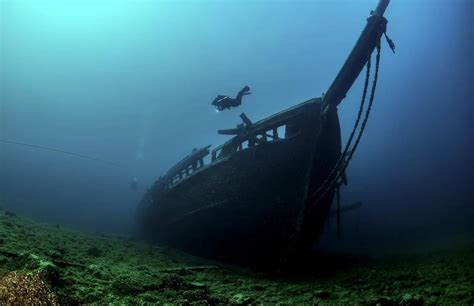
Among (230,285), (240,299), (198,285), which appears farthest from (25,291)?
(230,285)

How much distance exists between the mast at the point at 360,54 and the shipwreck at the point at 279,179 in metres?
0.02

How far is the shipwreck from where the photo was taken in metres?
7.48

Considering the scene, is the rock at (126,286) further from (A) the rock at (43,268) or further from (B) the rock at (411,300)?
(B) the rock at (411,300)

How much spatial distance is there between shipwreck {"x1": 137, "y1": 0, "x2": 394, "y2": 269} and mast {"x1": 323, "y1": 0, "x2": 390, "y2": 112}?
0.02 meters

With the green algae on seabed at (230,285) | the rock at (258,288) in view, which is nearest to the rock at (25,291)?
the green algae on seabed at (230,285)

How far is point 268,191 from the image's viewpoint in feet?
27.0

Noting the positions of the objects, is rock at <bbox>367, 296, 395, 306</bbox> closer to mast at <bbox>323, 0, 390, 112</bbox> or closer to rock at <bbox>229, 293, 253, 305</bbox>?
rock at <bbox>229, 293, 253, 305</bbox>

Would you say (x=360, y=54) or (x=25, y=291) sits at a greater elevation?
(x=360, y=54)

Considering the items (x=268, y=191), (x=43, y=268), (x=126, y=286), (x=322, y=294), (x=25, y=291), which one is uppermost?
(x=268, y=191)

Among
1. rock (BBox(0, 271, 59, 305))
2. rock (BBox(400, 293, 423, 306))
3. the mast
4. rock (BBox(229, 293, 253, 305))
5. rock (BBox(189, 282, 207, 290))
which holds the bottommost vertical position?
rock (BBox(400, 293, 423, 306))

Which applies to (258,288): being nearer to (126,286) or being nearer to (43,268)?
(126,286)

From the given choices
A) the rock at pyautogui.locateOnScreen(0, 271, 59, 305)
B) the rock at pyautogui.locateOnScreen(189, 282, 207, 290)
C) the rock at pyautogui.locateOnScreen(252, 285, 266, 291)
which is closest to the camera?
the rock at pyautogui.locateOnScreen(0, 271, 59, 305)

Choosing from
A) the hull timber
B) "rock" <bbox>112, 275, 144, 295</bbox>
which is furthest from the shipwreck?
"rock" <bbox>112, 275, 144, 295</bbox>

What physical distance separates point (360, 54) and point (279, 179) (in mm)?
3872
